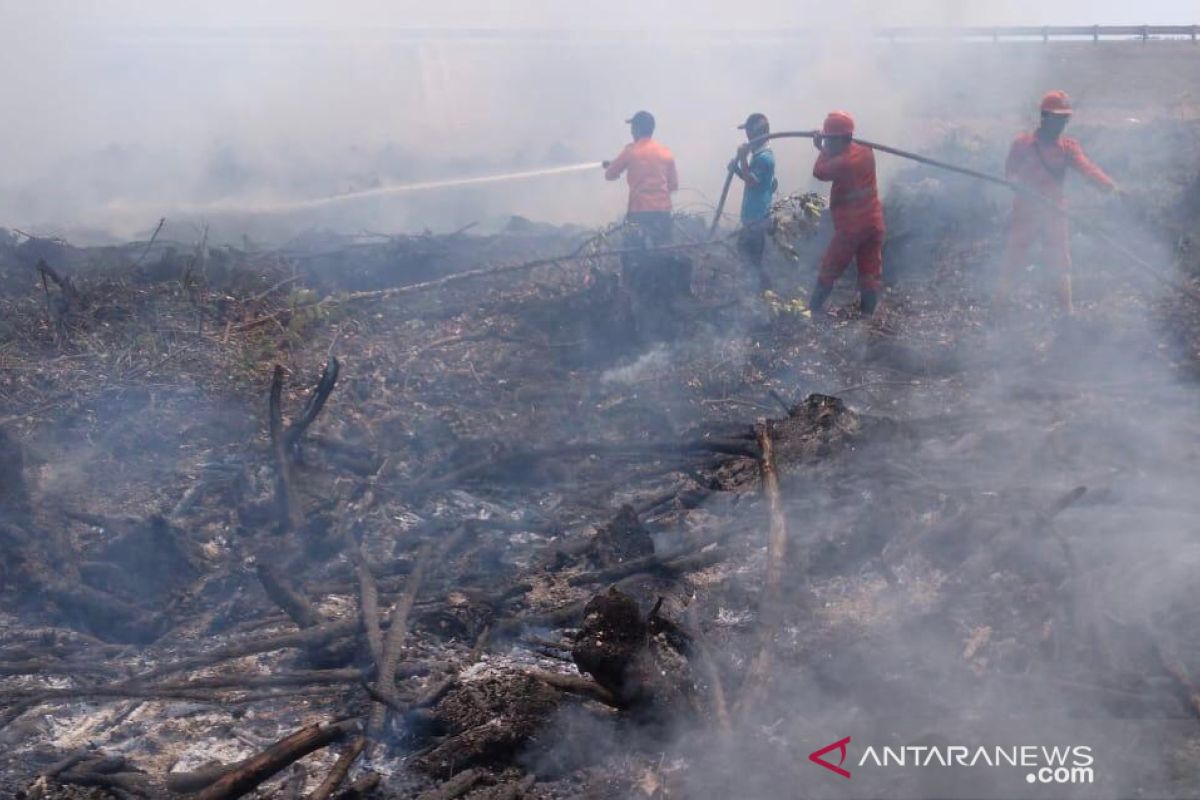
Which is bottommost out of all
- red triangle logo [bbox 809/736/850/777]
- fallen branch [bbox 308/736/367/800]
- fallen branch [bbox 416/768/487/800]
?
red triangle logo [bbox 809/736/850/777]

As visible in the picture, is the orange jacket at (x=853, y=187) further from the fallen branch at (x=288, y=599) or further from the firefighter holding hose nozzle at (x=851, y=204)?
the fallen branch at (x=288, y=599)

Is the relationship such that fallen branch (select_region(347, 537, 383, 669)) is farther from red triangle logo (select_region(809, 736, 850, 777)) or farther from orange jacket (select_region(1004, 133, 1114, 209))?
orange jacket (select_region(1004, 133, 1114, 209))

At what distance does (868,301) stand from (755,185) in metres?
1.44

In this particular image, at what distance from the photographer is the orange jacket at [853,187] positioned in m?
8.26

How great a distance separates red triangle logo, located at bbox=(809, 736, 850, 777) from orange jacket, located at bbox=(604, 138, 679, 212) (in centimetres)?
653

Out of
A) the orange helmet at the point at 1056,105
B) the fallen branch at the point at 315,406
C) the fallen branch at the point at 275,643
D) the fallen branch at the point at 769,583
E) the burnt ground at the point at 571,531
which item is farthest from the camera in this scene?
the orange helmet at the point at 1056,105

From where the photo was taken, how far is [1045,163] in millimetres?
8297

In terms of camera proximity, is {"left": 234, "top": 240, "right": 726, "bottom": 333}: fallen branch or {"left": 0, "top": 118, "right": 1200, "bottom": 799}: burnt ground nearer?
{"left": 0, "top": 118, "right": 1200, "bottom": 799}: burnt ground

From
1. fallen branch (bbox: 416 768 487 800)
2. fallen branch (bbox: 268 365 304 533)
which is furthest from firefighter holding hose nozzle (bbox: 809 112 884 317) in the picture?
fallen branch (bbox: 416 768 487 800)

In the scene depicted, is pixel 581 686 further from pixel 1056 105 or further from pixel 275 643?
pixel 1056 105

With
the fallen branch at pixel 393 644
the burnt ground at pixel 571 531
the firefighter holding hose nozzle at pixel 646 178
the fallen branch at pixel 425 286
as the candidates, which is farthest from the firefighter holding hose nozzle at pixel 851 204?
the fallen branch at pixel 393 644

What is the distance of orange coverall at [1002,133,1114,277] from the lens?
8242 millimetres

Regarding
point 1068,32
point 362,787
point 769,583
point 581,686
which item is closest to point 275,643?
point 362,787

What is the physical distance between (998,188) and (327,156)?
12342mm
